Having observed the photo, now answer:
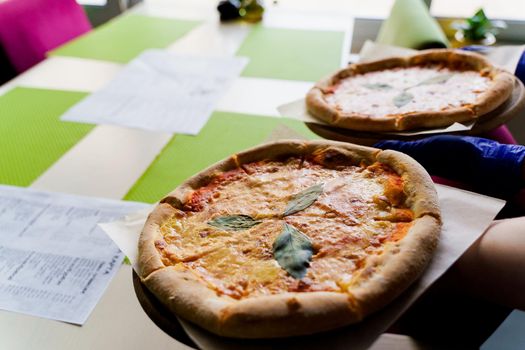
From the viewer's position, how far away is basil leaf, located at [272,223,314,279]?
0.70 metres

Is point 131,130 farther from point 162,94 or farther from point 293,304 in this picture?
point 293,304

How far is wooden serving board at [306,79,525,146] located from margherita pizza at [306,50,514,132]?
0.01 meters

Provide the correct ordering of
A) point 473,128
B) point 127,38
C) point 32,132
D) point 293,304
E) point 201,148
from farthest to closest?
1. point 127,38
2. point 32,132
3. point 201,148
4. point 473,128
5. point 293,304

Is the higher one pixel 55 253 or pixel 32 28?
pixel 32 28

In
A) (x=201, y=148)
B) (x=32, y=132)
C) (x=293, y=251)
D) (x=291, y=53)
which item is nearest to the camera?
(x=293, y=251)

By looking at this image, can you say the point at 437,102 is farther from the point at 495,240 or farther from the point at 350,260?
the point at 350,260

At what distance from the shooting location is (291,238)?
2.46 feet

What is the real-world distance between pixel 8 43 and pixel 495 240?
2.27 meters

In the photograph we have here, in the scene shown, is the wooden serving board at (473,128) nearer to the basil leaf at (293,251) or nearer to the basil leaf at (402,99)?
the basil leaf at (402,99)

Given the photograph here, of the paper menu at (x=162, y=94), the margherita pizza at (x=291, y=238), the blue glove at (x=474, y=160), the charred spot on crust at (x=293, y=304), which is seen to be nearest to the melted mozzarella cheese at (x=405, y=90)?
the blue glove at (x=474, y=160)

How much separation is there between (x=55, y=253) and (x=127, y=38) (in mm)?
1526

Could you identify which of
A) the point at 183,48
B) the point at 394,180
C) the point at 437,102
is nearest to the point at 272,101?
the point at 437,102

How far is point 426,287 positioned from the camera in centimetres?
64


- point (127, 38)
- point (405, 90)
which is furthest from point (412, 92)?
point (127, 38)
